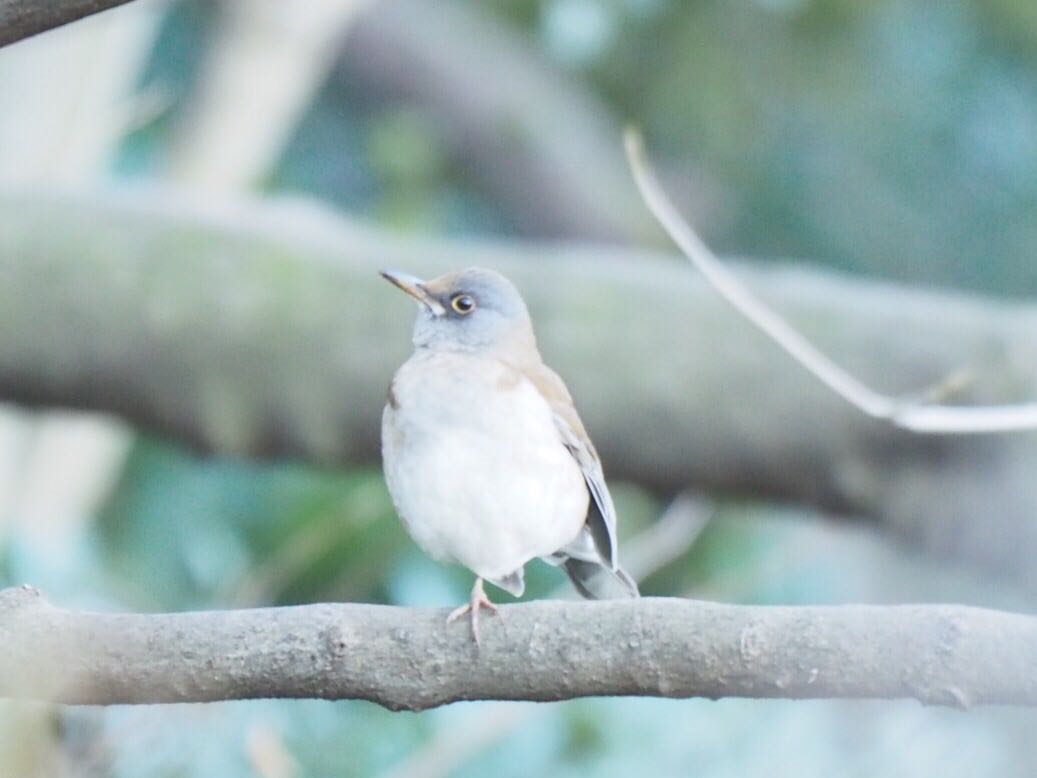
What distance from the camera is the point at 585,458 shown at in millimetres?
1749

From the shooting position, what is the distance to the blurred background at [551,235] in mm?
3473

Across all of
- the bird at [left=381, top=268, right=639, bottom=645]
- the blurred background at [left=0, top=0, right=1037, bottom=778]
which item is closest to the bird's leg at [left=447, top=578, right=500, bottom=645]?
the bird at [left=381, top=268, right=639, bottom=645]

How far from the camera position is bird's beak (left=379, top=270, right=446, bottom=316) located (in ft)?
5.37

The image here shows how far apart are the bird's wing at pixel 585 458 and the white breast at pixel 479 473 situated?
0.05ft

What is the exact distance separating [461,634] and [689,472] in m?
2.01

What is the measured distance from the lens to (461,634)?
60.8 inches

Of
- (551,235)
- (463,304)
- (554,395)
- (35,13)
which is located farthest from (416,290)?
(551,235)

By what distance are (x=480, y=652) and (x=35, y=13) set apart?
63cm

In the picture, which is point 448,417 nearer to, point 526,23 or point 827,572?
point 827,572

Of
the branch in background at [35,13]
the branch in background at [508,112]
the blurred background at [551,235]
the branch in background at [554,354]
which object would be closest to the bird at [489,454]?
the branch in background at [35,13]

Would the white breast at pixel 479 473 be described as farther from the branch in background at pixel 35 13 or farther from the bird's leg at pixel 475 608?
the branch in background at pixel 35 13

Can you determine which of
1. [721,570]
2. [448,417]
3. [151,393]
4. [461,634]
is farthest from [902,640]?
[721,570]

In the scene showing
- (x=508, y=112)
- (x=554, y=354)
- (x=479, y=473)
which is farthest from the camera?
(x=508, y=112)

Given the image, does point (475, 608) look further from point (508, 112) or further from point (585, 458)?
point (508, 112)
